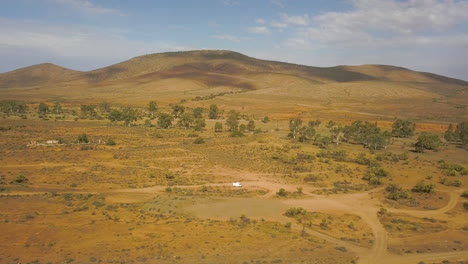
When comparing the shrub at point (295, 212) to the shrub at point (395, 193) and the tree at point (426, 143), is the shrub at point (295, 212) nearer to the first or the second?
the shrub at point (395, 193)

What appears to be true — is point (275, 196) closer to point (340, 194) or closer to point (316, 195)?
point (316, 195)

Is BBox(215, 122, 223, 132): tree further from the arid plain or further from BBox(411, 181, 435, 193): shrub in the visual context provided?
BBox(411, 181, 435, 193): shrub

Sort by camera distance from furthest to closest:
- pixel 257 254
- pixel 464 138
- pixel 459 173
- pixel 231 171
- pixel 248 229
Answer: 1. pixel 464 138
2. pixel 459 173
3. pixel 231 171
4. pixel 248 229
5. pixel 257 254

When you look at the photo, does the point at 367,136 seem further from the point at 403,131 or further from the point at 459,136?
the point at 459,136

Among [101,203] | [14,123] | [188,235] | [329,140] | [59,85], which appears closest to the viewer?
[188,235]

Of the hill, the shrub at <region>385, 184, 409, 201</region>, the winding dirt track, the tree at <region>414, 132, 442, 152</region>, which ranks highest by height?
the hill

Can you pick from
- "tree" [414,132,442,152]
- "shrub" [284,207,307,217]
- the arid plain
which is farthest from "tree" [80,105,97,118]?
"shrub" [284,207,307,217]

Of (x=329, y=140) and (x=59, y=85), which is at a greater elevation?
(x=59, y=85)

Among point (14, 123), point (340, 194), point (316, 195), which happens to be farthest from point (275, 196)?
point (14, 123)

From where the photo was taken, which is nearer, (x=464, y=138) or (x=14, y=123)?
(x=464, y=138)
